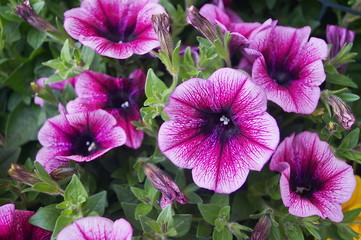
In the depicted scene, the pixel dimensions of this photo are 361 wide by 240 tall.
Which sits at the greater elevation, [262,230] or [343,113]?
[343,113]

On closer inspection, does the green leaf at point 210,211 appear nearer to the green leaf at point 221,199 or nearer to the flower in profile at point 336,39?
the green leaf at point 221,199

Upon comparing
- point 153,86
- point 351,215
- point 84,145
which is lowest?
point 351,215

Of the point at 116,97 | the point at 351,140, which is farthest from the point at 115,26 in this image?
the point at 351,140

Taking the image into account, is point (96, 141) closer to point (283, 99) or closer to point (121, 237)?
point (121, 237)

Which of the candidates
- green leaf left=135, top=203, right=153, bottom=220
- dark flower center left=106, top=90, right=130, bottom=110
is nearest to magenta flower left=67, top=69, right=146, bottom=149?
dark flower center left=106, top=90, right=130, bottom=110

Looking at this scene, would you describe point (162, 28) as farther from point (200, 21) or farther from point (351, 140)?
point (351, 140)

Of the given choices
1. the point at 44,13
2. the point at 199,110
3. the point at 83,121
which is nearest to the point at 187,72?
the point at 199,110

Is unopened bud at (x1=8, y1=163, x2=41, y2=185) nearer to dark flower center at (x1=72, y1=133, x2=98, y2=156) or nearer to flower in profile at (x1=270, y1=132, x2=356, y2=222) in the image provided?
dark flower center at (x1=72, y1=133, x2=98, y2=156)

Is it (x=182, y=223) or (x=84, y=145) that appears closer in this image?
(x=182, y=223)
